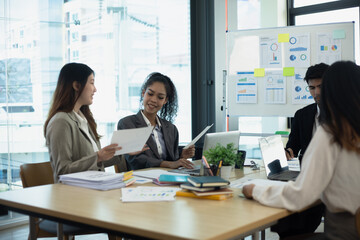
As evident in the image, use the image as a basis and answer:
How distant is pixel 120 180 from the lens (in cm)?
228

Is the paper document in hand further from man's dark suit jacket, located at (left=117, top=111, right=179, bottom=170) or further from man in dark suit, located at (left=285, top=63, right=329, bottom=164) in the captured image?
man in dark suit, located at (left=285, top=63, right=329, bottom=164)

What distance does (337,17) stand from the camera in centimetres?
567

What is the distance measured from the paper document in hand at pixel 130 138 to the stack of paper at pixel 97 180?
0.19 meters

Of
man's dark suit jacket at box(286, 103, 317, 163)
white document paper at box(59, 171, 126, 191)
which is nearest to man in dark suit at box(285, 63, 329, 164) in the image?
man's dark suit jacket at box(286, 103, 317, 163)

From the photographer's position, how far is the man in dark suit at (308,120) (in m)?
3.30

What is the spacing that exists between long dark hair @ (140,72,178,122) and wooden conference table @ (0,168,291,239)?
1455mm

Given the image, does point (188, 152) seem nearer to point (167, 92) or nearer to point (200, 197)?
point (167, 92)

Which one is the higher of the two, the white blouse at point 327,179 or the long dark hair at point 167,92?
the long dark hair at point 167,92

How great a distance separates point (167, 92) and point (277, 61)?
1873 mm

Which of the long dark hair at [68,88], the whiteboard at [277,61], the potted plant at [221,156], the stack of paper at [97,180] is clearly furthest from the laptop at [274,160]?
the whiteboard at [277,61]

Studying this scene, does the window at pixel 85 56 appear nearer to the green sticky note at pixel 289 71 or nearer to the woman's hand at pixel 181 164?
the green sticky note at pixel 289 71

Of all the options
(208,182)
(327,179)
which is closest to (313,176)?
(327,179)

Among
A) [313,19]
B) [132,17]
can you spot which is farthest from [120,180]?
[313,19]

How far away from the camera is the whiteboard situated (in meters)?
4.62
